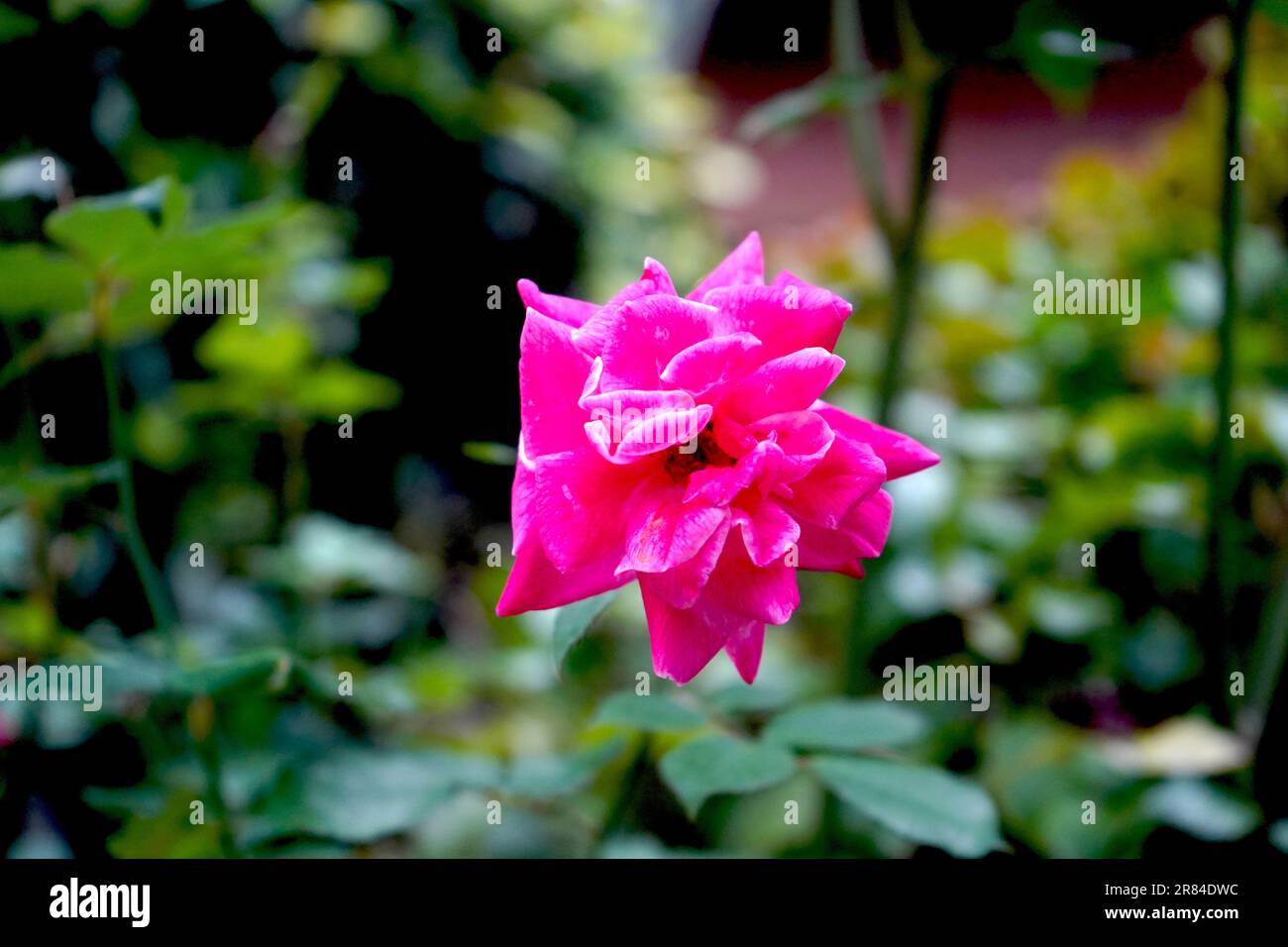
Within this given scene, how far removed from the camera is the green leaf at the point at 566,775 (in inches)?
23.9

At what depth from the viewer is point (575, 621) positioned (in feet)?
1.53

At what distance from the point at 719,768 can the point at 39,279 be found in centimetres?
53

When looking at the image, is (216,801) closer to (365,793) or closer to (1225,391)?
(365,793)

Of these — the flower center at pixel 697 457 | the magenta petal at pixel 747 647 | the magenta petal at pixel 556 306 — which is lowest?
the magenta petal at pixel 747 647

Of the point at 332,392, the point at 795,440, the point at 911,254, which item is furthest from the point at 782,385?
the point at 332,392

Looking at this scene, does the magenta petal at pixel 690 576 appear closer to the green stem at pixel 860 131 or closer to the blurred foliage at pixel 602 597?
the blurred foliage at pixel 602 597

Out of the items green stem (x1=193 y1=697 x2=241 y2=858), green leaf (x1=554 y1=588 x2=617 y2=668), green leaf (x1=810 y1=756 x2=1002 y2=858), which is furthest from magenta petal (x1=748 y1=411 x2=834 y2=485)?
green stem (x1=193 y1=697 x2=241 y2=858)

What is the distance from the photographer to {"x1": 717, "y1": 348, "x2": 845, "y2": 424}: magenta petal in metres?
0.43

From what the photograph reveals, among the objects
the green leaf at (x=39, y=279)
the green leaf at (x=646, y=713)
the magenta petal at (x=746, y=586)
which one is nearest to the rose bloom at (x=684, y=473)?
the magenta petal at (x=746, y=586)

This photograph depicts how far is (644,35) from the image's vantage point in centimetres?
195

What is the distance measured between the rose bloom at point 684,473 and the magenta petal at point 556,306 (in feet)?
0.05

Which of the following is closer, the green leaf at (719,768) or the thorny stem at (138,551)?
the green leaf at (719,768)

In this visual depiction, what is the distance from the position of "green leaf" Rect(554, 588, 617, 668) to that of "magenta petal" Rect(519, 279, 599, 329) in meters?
0.14

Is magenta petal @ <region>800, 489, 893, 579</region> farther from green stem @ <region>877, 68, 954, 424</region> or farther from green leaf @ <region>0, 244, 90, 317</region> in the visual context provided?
green leaf @ <region>0, 244, 90, 317</region>
